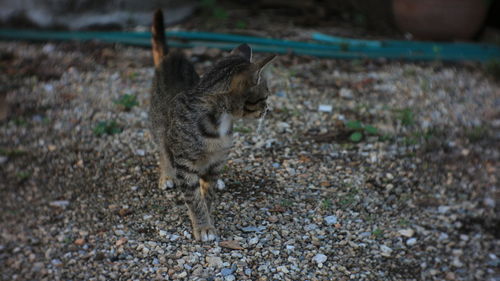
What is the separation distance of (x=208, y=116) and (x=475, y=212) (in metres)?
2.07

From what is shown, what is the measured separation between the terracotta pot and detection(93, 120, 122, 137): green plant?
4.11m

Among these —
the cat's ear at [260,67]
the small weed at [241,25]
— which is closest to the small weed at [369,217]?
the cat's ear at [260,67]

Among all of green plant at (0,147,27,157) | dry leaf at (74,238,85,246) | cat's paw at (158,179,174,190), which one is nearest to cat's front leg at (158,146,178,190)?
cat's paw at (158,179,174,190)

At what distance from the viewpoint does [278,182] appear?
13.6 feet

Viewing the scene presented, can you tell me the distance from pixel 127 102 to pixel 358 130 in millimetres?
2165

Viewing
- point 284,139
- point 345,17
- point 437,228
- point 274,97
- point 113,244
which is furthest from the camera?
point 345,17

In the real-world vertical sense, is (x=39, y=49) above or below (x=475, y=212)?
above

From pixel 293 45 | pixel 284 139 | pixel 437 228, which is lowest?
pixel 437 228

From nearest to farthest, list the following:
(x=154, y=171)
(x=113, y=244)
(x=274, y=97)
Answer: (x=113, y=244) < (x=154, y=171) < (x=274, y=97)

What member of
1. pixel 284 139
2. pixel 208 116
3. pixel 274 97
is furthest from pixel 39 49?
pixel 208 116

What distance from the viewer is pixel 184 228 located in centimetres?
364

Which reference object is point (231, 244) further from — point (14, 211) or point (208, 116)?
point (14, 211)

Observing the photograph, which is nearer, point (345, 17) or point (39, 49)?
point (39, 49)

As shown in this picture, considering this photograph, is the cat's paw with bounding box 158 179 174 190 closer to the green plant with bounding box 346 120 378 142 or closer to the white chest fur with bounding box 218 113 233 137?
the white chest fur with bounding box 218 113 233 137
